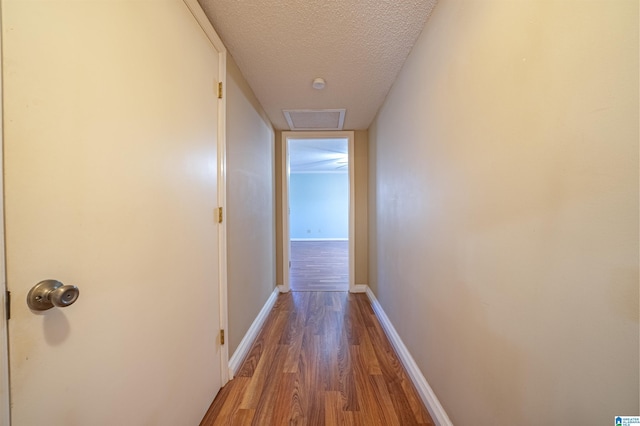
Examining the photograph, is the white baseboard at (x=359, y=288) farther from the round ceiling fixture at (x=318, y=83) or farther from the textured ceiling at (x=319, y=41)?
the round ceiling fixture at (x=318, y=83)

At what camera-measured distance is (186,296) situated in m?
1.07

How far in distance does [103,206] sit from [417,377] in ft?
5.68

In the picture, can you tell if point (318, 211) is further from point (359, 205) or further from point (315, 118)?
point (315, 118)

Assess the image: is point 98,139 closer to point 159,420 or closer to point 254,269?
point 159,420

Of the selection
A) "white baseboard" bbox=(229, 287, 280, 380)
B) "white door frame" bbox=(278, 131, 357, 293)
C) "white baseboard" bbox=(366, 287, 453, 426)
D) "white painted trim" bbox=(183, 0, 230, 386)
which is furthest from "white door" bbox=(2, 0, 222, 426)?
"white door frame" bbox=(278, 131, 357, 293)

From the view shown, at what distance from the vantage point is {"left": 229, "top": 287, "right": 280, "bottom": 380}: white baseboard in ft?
4.99

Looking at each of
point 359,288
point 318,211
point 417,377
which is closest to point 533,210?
point 417,377

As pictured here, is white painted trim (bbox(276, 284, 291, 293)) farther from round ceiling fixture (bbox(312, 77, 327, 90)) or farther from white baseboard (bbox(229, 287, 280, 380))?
round ceiling fixture (bbox(312, 77, 327, 90))

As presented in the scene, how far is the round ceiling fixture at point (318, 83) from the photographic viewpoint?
5.94ft

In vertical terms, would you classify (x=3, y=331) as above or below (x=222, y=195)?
below

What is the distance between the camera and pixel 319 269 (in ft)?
14.0

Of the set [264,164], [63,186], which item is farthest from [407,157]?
[63,186]

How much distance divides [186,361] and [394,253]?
61.0 inches

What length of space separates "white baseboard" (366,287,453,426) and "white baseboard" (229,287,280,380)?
3.77ft
